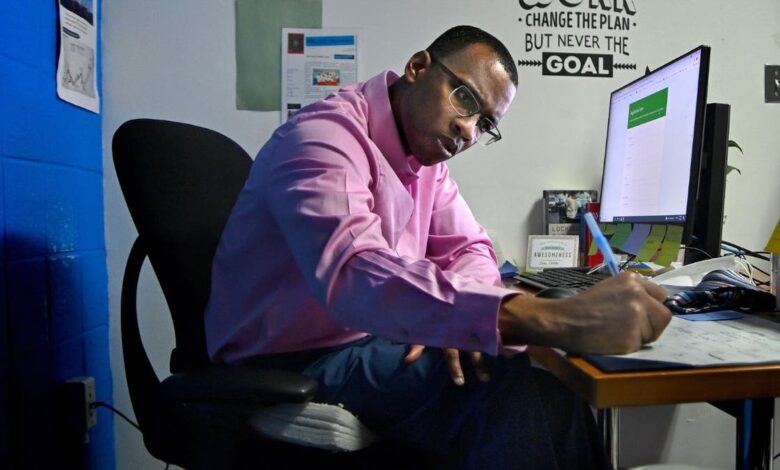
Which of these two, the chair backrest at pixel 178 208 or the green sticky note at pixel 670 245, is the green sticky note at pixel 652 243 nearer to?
the green sticky note at pixel 670 245

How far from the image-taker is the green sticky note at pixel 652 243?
1.14 m

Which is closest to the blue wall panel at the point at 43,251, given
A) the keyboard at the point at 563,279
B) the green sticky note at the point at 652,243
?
the keyboard at the point at 563,279

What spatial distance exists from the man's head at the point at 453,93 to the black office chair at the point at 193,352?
1.18 ft

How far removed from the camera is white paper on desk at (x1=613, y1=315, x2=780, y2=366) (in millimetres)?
565

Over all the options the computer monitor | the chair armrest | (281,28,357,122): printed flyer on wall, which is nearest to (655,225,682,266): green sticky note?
the computer monitor

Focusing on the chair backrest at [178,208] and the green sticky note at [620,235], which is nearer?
the chair backrest at [178,208]

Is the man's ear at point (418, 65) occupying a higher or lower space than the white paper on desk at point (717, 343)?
higher

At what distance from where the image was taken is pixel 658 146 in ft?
3.88

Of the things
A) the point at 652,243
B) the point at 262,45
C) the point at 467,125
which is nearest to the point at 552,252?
the point at 652,243

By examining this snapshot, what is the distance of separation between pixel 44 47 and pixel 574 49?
4.54 feet

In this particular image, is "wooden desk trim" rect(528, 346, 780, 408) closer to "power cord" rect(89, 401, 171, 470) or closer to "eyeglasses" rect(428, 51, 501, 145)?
"eyeglasses" rect(428, 51, 501, 145)

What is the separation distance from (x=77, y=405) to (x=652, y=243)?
52.8 inches

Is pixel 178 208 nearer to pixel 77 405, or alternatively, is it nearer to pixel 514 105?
pixel 77 405

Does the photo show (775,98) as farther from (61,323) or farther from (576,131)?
(61,323)
